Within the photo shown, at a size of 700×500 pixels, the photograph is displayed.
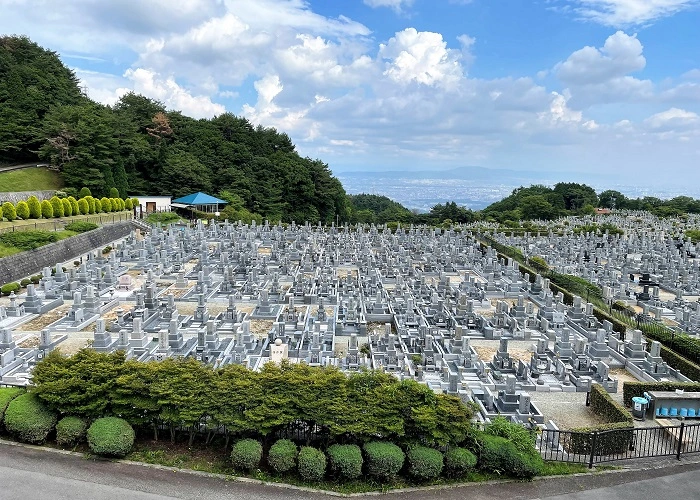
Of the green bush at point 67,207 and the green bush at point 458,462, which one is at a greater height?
the green bush at point 67,207

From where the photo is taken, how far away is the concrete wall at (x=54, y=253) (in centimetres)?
2253

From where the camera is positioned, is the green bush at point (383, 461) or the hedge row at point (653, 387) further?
the hedge row at point (653, 387)

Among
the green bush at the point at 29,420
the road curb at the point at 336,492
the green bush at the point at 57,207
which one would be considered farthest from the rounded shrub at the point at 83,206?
the road curb at the point at 336,492

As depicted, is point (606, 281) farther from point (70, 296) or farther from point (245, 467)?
point (70, 296)

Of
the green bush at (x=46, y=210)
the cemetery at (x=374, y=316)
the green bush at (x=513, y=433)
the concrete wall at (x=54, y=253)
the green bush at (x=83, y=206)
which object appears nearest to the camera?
the green bush at (x=513, y=433)

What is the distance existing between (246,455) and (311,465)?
1158 millimetres

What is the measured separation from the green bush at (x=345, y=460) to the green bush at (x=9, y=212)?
2861 centimetres

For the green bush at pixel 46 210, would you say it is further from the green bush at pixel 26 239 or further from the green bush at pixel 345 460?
the green bush at pixel 345 460

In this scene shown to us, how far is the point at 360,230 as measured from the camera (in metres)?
39.2

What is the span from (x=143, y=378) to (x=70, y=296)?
1380 cm

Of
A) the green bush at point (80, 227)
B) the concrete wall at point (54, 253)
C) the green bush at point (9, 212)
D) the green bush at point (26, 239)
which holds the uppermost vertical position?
the green bush at point (9, 212)

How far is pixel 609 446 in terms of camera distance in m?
9.42

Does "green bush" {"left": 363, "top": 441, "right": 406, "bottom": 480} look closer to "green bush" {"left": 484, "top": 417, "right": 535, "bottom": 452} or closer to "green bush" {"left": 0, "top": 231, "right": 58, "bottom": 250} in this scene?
"green bush" {"left": 484, "top": 417, "right": 535, "bottom": 452}

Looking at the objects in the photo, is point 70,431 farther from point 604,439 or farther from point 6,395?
point 604,439
